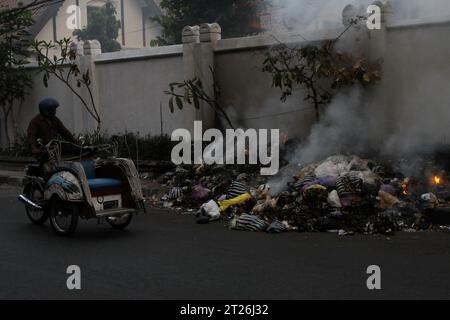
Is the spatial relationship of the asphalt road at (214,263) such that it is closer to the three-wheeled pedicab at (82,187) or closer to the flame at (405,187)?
the three-wheeled pedicab at (82,187)

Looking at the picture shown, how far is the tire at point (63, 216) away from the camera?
802 centimetres

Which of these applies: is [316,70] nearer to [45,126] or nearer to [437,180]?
[437,180]

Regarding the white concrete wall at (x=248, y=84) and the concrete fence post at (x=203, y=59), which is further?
the concrete fence post at (x=203, y=59)

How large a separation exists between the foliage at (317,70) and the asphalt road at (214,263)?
3.72 m

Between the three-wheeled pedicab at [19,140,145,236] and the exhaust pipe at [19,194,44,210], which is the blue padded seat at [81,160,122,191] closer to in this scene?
the three-wheeled pedicab at [19,140,145,236]

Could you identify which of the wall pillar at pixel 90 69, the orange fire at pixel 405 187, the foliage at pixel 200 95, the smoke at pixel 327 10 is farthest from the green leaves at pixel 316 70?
the wall pillar at pixel 90 69

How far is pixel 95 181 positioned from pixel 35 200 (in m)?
1.35

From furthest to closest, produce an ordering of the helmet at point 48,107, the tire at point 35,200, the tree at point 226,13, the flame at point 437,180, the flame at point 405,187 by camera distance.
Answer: the tree at point 226,13
the flame at point 437,180
the flame at point 405,187
the tire at point 35,200
the helmet at point 48,107

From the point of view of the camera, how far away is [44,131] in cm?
880

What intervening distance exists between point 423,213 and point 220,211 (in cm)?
284

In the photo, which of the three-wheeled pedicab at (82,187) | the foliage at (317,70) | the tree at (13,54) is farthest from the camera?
the tree at (13,54)

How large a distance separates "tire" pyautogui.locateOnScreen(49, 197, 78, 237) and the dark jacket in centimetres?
84

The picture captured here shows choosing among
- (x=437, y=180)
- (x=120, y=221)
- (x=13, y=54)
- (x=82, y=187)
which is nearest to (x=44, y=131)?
(x=82, y=187)
